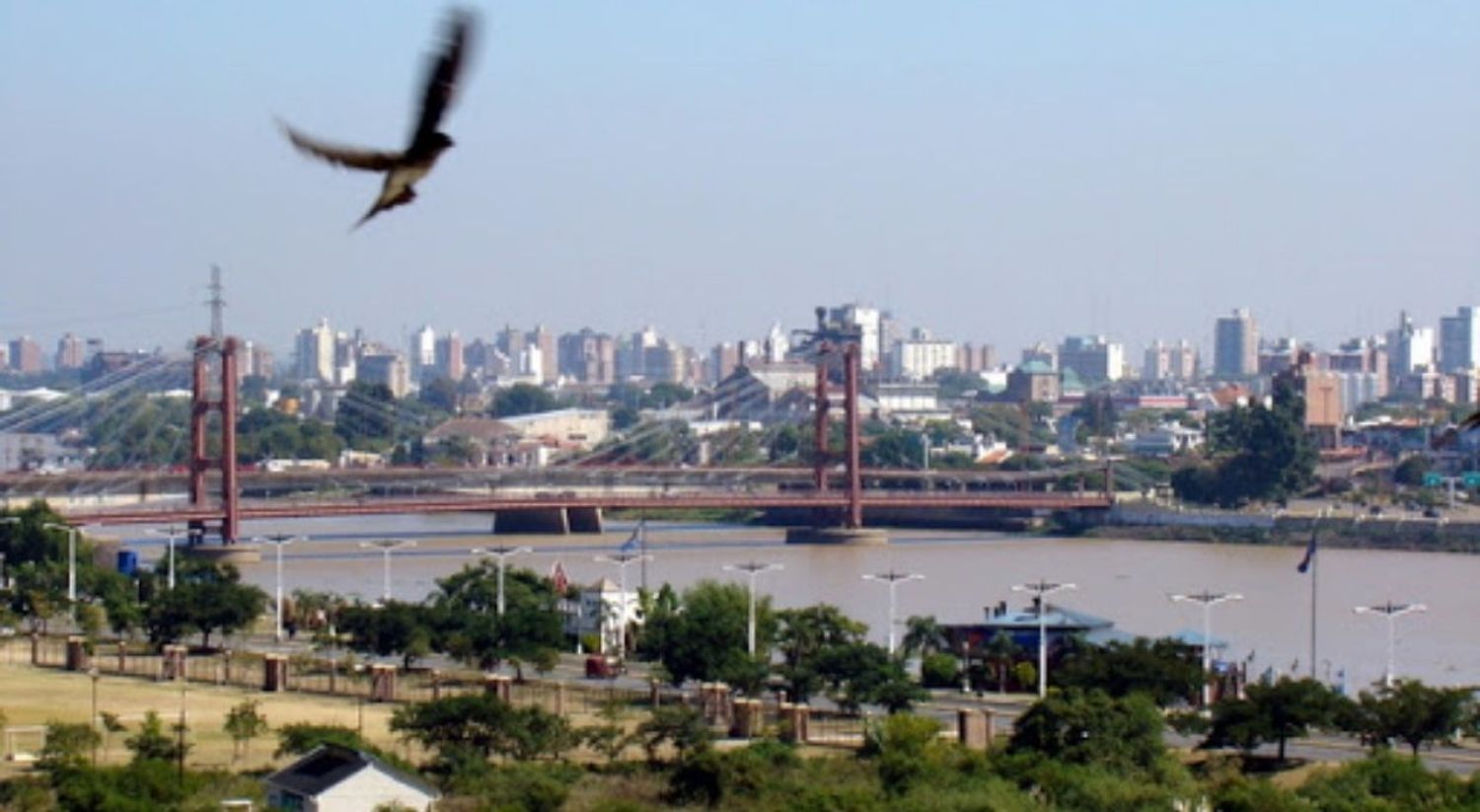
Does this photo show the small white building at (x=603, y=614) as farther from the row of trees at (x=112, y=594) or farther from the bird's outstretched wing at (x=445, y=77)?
the bird's outstretched wing at (x=445, y=77)

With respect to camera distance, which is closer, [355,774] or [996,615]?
[355,774]

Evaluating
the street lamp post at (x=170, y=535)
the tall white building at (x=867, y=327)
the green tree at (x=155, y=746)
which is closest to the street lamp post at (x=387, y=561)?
the street lamp post at (x=170, y=535)

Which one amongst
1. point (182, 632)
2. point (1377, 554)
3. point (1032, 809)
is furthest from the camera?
point (1377, 554)

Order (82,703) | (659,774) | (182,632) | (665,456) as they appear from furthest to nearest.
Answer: (665,456)
(182,632)
(82,703)
(659,774)

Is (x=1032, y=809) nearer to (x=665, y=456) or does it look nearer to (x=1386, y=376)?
(x=665, y=456)

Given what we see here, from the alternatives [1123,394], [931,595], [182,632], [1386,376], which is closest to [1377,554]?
[931,595]

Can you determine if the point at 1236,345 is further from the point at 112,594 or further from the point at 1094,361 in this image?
the point at 112,594

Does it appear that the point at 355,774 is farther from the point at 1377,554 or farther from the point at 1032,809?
the point at 1377,554

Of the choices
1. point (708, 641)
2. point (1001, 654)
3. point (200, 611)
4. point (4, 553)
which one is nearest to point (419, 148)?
point (708, 641)
